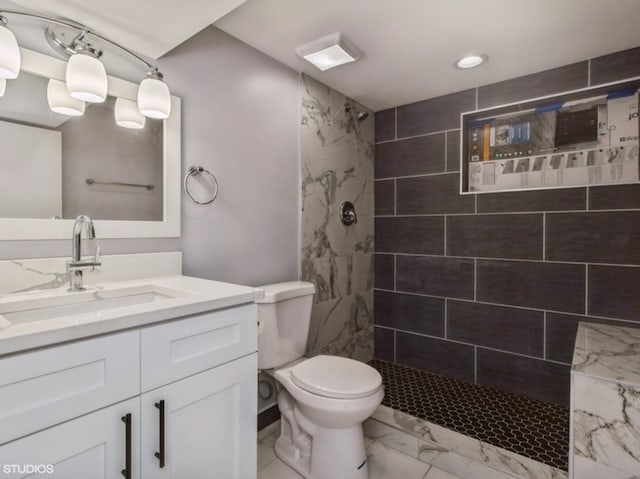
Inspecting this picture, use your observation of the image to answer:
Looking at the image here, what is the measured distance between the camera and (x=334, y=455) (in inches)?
62.6

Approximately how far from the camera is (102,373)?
861 mm

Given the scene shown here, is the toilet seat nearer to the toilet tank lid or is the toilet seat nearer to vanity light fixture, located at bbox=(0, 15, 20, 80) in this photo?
the toilet tank lid

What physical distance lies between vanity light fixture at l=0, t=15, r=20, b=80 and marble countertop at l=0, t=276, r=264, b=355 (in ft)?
2.29

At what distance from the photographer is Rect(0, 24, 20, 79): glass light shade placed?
1.05 metres

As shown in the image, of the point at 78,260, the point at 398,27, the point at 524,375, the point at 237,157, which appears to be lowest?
the point at 524,375

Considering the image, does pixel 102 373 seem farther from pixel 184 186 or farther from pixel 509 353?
pixel 509 353

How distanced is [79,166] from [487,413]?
94.4 inches

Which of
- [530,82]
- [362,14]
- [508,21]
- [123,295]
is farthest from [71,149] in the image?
[530,82]

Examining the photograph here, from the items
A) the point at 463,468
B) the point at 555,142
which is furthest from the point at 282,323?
the point at 555,142

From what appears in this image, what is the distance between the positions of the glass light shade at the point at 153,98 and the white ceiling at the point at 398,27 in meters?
0.15

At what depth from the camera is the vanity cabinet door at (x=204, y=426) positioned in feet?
3.18

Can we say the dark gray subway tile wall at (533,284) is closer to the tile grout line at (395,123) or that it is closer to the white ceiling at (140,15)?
the tile grout line at (395,123)

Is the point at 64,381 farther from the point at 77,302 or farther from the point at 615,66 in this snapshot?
the point at 615,66

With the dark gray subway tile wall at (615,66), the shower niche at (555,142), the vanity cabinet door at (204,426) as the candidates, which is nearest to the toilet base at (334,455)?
the vanity cabinet door at (204,426)
